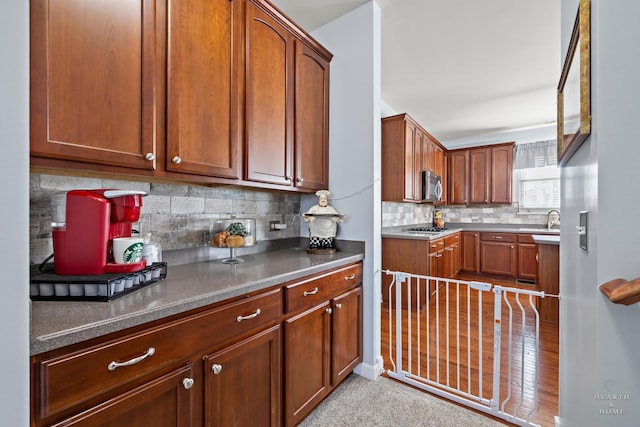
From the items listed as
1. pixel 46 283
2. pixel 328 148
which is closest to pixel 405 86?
pixel 328 148

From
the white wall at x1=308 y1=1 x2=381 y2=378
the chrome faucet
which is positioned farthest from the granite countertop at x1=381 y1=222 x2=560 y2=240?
the white wall at x1=308 y1=1 x2=381 y2=378

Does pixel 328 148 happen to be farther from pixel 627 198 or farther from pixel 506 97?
pixel 506 97

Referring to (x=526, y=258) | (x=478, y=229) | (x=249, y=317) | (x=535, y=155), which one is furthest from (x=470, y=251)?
(x=249, y=317)

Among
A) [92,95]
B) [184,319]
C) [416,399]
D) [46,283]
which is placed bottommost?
[416,399]

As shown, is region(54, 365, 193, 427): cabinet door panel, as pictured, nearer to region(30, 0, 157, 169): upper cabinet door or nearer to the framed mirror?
region(30, 0, 157, 169): upper cabinet door

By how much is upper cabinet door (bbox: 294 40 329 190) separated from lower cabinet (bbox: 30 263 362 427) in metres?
0.75

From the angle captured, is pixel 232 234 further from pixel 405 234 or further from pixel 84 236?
pixel 405 234

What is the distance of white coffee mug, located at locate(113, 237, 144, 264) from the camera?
103cm

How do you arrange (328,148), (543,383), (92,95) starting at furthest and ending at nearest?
(328,148) < (543,383) < (92,95)

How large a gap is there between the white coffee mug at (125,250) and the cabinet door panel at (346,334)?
1.12m

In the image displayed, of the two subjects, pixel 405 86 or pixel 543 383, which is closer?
pixel 543 383

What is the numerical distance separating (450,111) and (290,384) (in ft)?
13.8

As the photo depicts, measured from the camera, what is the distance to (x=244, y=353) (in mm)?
1160

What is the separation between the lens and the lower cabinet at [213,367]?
2.34 feet
